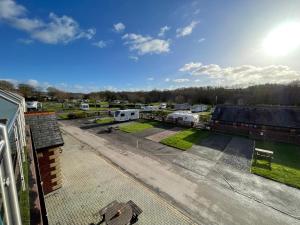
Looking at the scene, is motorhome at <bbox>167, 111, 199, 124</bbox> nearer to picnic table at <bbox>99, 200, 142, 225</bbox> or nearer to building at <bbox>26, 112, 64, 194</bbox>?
picnic table at <bbox>99, 200, 142, 225</bbox>

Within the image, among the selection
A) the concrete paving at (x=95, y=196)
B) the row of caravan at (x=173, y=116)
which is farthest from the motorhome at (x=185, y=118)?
the concrete paving at (x=95, y=196)

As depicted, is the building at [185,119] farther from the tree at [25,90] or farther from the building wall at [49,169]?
the tree at [25,90]

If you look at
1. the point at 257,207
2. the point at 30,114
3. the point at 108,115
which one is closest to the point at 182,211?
the point at 257,207

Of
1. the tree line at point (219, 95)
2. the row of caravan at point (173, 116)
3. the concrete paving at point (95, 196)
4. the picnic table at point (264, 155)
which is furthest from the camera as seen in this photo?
the tree line at point (219, 95)

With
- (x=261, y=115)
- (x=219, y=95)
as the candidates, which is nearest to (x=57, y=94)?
(x=219, y=95)

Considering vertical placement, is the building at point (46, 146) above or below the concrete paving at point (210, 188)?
above
